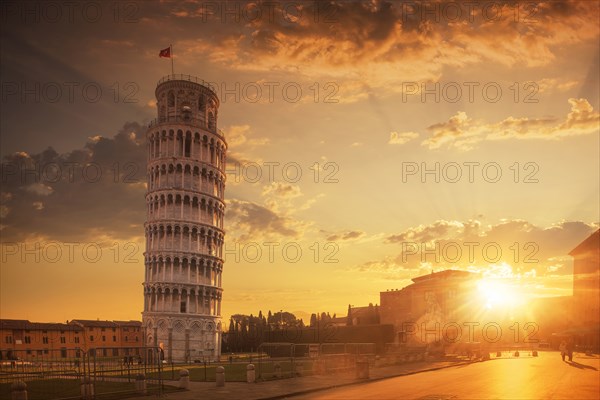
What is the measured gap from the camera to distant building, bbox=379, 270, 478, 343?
270 feet

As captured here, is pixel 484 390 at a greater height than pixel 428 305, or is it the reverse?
pixel 484 390

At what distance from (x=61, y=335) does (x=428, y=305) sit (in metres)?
82.4

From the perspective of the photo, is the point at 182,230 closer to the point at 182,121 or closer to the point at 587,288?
the point at 182,121

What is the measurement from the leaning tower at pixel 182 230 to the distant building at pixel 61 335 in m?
24.1

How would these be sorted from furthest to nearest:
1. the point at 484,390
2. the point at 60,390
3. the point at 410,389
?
the point at 410,389, the point at 60,390, the point at 484,390

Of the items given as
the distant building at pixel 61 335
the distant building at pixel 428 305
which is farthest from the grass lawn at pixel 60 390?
the distant building at pixel 61 335

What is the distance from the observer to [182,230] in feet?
274

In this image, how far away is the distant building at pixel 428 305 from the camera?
82256 millimetres

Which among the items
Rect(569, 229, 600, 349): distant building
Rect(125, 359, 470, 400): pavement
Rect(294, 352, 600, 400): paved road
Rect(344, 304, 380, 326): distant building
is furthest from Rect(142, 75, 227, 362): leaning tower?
Rect(569, 229, 600, 349): distant building

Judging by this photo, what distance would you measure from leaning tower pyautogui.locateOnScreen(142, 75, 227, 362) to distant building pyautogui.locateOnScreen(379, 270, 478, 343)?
105 feet

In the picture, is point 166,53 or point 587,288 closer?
point 166,53

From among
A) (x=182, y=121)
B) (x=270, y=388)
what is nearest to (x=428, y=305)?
(x=182, y=121)

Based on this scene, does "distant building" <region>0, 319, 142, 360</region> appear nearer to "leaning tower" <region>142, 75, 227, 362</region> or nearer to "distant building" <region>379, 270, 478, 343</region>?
"leaning tower" <region>142, 75, 227, 362</region>

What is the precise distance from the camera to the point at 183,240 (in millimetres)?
84062
